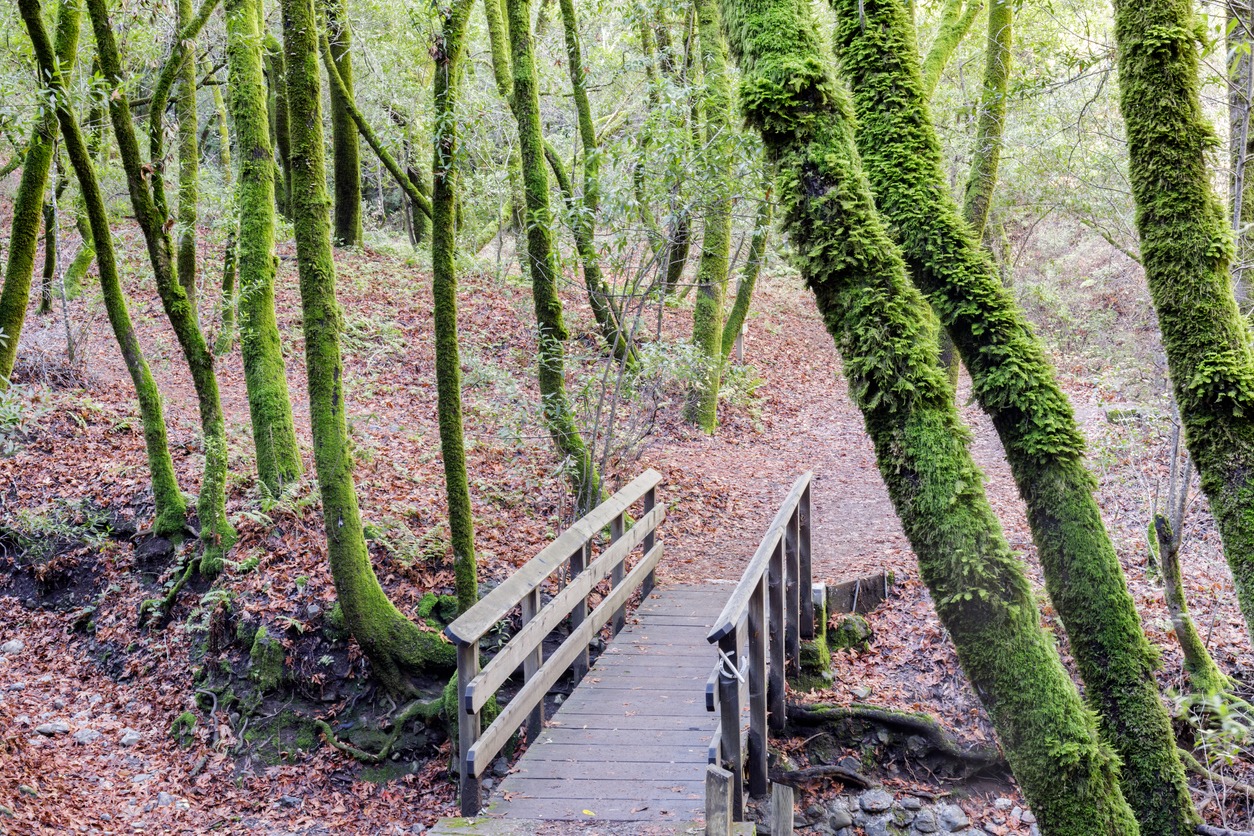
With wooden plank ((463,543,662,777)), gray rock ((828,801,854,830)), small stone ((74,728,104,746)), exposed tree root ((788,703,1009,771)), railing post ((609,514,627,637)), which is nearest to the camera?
wooden plank ((463,543,662,777))

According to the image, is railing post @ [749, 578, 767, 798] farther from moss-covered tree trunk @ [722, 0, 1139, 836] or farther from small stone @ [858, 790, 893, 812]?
moss-covered tree trunk @ [722, 0, 1139, 836]

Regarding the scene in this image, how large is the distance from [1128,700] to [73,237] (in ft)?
66.9

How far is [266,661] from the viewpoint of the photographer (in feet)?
25.0

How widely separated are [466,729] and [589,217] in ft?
17.6

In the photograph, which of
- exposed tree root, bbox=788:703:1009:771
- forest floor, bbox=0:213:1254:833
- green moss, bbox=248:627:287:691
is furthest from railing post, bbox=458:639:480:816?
green moss, bbox=248:627:287:691

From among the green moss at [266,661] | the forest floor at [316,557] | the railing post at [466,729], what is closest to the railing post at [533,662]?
the railing post at [466,729]

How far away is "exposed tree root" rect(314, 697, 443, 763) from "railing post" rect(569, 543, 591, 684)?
124cm

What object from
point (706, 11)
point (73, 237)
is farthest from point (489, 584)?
point (73, 237)

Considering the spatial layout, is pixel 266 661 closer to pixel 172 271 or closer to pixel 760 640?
pixel 172 271

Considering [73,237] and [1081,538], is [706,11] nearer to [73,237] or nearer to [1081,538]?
[1081,538]

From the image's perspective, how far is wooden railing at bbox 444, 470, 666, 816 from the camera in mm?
5012

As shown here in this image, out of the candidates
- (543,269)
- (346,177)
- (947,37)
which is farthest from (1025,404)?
(346,177)

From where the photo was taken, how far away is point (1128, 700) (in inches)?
163

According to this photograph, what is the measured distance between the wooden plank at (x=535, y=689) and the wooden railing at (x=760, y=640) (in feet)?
4.12
